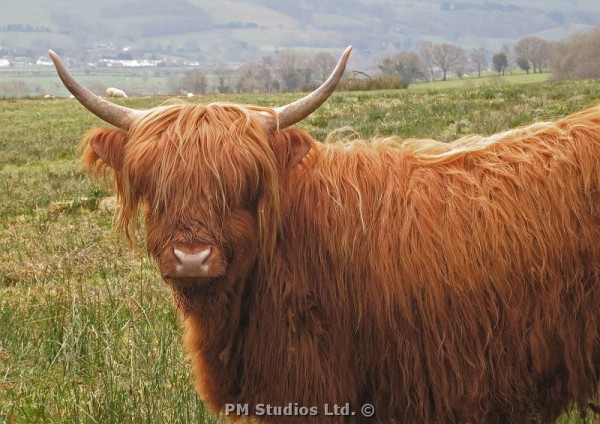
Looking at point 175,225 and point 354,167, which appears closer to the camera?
point 175,225

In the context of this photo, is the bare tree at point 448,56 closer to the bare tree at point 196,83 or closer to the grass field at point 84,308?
the bare tree at point 196,83

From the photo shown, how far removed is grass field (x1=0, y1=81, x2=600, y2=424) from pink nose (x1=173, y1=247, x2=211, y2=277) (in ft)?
2.99

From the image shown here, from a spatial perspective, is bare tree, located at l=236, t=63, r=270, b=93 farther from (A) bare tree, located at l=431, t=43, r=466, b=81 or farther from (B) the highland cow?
(B) the highland cow

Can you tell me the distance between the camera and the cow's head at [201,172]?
9.80 ft

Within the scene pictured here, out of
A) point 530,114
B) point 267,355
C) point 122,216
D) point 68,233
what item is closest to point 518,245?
point 267,355

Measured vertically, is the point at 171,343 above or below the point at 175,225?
below

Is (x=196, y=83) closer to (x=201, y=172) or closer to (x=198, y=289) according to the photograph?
(x=201, y=172)

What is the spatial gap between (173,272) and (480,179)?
5.04 feet

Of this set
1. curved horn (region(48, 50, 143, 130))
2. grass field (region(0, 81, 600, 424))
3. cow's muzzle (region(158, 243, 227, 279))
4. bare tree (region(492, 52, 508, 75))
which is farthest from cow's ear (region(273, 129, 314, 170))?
bare tree (region(492, 52, 508, 75))

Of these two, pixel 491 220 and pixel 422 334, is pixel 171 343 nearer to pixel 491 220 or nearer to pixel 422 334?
pixel 422 334

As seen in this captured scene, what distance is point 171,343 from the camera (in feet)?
14.5

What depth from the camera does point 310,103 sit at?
3344 millimetres

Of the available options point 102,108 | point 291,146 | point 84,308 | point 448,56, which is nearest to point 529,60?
point 448,56

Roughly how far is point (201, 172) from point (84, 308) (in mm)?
2064
